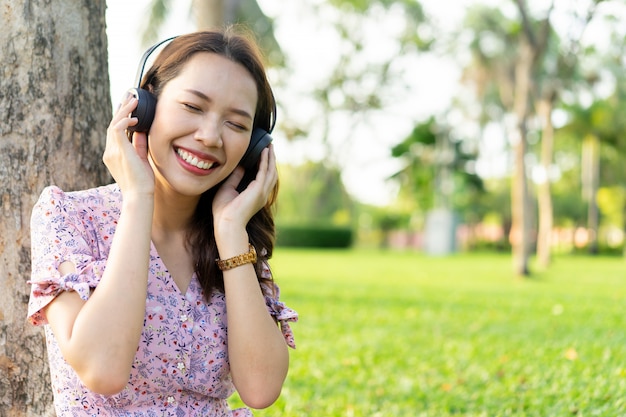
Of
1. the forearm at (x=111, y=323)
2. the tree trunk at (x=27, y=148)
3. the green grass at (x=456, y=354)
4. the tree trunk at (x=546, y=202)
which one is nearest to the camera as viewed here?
the forearm at (x=111, y=323)

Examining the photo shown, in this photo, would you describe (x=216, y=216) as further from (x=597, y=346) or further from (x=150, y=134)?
(x=597, y=346)

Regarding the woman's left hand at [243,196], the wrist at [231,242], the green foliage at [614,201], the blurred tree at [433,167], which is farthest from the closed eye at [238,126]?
the green foliage at [614,201]

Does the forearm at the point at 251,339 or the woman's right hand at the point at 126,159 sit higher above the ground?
the woman's right hand at the point at 126,159

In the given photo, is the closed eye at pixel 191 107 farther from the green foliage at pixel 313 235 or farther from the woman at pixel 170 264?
the green foliage at pixel 313 235

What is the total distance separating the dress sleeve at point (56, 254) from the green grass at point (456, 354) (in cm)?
258

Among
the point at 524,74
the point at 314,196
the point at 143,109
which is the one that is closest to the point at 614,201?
the point at 314,196

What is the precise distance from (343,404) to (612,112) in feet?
116

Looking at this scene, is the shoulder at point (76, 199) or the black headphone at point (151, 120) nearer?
the shoulder at point (76, 199)

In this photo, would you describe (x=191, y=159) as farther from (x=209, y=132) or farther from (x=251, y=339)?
(x=251, y=339)

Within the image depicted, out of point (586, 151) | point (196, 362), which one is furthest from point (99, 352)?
point (586, 151)

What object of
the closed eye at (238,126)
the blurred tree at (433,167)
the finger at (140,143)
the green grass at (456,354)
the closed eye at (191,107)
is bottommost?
the green grass at (456,354)

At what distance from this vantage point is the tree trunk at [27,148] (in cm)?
268

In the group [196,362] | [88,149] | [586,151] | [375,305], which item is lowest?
[375,305]

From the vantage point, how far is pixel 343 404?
474 centimetres
